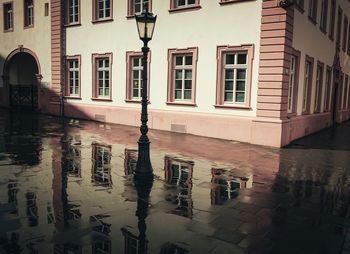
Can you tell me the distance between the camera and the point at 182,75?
15.6 metres

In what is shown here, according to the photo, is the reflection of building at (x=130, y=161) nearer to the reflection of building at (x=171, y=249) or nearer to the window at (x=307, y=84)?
the reflection of building at (x=171, y=249)

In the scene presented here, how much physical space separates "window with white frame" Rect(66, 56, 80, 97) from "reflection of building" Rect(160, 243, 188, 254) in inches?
672

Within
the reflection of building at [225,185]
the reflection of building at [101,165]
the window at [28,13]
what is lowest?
the reflection of building at [225,185]

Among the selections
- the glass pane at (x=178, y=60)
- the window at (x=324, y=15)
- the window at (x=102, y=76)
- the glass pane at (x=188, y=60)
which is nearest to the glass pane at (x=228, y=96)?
the glass pane at (x=188, y=60)

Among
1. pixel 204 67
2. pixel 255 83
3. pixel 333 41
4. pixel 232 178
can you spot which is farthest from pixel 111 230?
pixel 333 41

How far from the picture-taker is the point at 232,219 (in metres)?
5.44

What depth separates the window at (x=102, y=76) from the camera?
61.2 ft

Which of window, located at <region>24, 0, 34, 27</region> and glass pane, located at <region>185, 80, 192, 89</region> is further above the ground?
window, located at <region>24, 0, 34, 27</region>

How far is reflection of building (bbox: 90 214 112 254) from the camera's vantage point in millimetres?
4281

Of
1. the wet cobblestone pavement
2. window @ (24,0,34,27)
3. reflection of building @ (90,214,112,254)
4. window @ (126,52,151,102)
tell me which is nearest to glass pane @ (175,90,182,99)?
window @ (126,52,151,102)

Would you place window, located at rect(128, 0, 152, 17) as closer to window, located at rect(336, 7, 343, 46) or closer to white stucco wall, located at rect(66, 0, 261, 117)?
white stucco wall, located at rect(66, 0, 261, 117)

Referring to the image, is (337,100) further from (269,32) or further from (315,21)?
(269,32)

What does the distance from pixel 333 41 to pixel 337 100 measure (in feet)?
14.4

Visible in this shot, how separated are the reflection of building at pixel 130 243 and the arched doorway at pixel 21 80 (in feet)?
72.2
